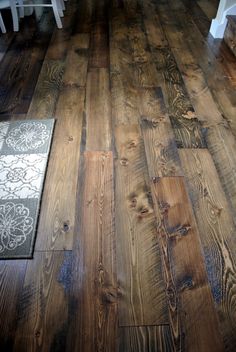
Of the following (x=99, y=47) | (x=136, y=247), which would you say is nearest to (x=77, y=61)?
(x=99, y=47)

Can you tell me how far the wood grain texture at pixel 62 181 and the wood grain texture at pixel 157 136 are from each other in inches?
16.5

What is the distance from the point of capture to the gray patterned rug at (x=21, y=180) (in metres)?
1.17

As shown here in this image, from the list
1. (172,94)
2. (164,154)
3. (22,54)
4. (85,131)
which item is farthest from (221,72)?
(22,54)

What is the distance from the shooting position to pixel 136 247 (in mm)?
1156

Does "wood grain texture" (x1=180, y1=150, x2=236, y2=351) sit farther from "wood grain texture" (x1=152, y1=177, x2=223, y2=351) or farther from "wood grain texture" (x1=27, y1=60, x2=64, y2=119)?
"wood grain texture" (x1=27, y1=60, x2=64, y2=119)

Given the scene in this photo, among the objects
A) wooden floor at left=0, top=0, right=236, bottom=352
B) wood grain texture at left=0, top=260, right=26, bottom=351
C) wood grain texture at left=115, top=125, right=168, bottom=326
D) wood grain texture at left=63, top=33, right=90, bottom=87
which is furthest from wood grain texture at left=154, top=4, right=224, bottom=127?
wood grain texture at left=0, top=260, right=26, bottom=351

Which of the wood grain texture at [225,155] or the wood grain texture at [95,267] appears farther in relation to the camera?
the wood grain texture at [225,155]

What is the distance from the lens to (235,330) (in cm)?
94

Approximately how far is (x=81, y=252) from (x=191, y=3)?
364 centimetres

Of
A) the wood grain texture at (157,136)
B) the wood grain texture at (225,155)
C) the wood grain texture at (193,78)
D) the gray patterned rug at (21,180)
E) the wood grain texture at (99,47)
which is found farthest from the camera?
the wood grain texture at (99,47)

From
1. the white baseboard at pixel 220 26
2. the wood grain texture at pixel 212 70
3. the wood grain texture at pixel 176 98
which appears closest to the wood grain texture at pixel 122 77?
the wood grain texture at pixel 176 98

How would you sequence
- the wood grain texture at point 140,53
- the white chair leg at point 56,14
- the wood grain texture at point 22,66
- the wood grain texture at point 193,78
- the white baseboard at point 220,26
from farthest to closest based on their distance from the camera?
1. the white chair leg at point 56,14
2. the white baseboard at point 220,26
3. the wood grain texture at point 140,53
4. the wood grain texture at point 22,66
5. the wood grain texture at point 193,78

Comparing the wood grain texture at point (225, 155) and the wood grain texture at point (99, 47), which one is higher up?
the wood grain texture at point (225, 155)

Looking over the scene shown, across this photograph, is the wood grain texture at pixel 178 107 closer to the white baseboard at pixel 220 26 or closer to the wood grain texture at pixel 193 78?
the wood grain texture at pixel 193 78
